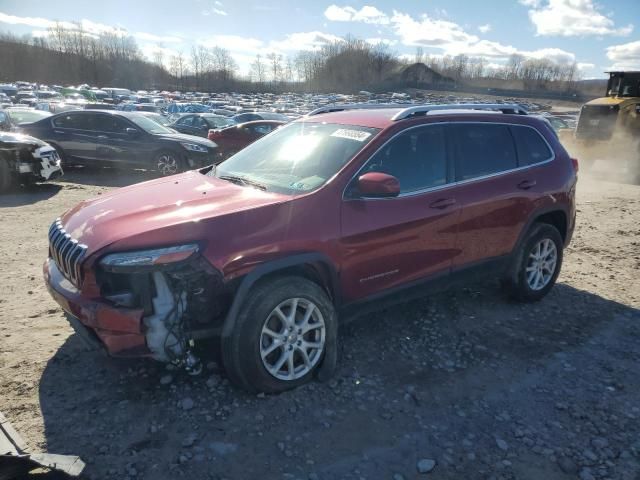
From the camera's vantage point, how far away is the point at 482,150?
422cm

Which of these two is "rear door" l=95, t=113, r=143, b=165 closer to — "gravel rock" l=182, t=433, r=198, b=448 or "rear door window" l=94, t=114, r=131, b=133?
"rear door window" l=94, t=114, r=131, b=133

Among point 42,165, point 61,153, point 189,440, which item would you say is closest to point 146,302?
point 189,440

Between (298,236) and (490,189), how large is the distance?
1.99m

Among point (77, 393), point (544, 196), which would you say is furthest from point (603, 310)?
point (77, 393)

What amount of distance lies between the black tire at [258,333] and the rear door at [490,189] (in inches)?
62.3

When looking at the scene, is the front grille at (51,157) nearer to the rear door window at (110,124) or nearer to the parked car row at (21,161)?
the parked car row at (21,161)

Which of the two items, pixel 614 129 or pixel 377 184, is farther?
pixel 614 129

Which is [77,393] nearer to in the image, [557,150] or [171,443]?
[171,443]

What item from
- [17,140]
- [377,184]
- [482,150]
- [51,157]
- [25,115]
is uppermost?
[482,150]

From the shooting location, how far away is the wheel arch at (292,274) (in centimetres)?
289

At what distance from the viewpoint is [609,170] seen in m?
14.5

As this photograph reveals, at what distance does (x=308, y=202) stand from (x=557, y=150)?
10.1 ft

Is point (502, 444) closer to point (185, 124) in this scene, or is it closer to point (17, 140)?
point (17, 140)

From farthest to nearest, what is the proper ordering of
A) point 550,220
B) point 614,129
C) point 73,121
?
point 614,129, point 73,121, point 550,220
